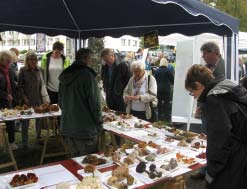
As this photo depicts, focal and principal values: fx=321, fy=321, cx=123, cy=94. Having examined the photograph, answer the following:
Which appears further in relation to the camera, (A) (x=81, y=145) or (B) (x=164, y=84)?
(B) (x=164, y=84)

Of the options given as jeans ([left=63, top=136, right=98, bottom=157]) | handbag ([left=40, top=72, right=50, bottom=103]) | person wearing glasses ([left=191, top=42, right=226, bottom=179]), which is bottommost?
jeans ([left=63, top=136, right=98, bottom=157])

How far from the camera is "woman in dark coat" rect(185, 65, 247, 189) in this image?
1964 millimetres

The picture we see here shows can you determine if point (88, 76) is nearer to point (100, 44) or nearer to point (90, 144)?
point (90, 144)

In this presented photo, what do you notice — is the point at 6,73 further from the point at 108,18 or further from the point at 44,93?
the point at 108,18

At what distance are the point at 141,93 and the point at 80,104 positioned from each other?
1552 mm

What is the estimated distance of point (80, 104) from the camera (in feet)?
10.3

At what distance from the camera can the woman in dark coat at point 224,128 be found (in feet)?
6.44

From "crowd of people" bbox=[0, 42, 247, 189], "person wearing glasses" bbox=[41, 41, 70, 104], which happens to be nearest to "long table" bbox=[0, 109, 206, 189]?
"crowd of people" bbox=[0, 42, 247, 189]

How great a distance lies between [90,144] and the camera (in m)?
3.34

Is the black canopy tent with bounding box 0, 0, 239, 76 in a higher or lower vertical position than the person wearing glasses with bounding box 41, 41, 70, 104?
higher

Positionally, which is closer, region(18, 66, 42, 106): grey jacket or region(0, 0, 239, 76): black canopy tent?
region(0, 0, 239, 76): black canopy tent

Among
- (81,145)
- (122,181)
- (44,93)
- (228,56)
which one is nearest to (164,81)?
(44,93)

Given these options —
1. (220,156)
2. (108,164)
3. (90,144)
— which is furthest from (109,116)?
(220,156)

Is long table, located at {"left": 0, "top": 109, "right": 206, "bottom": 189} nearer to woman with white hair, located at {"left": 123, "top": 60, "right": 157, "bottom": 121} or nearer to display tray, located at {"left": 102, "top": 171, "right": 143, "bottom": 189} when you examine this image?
display tray, located at {"left": 102, "top": 171, "right": 143, "bottom": 189}
